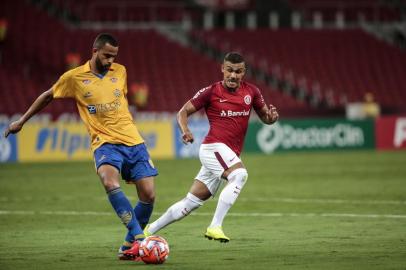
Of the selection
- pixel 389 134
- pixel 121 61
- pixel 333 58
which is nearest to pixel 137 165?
pixel 389 134

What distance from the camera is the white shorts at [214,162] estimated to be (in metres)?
10.9

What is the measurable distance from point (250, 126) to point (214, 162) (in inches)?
792

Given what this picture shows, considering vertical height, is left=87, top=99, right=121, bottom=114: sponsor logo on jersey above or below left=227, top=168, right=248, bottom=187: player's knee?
above

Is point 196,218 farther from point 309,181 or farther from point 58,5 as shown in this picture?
point 58,5

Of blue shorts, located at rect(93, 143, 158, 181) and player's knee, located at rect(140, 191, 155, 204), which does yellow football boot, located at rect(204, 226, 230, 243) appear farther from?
blue shorts, located at rect(93, 143, 158, 181)

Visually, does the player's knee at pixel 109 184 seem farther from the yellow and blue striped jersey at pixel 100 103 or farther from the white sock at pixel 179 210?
the white sock at pixel 179 210

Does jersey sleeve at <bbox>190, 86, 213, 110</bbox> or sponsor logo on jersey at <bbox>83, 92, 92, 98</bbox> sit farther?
jersey sleeve at <bbox>190, 86, 213, 110</bbox>

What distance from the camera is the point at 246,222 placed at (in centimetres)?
1378

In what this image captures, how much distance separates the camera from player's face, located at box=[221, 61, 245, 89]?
1089 centimetres

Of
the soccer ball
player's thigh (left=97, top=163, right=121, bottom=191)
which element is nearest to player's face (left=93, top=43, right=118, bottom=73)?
player's thigh (left=97, top=163, right=121, bottom=191)

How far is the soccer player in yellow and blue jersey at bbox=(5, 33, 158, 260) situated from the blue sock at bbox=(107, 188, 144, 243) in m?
0.01

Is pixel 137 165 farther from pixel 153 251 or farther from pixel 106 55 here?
pixel 106 55

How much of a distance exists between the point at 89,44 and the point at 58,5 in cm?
287

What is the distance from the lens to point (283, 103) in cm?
3784
